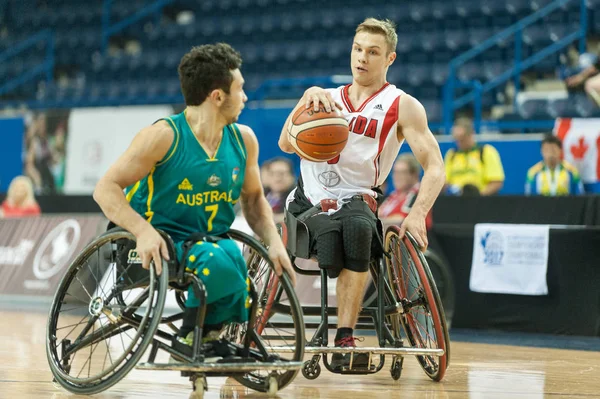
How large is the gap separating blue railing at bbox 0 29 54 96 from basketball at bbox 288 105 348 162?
40.6ft

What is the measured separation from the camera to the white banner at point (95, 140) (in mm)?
11102

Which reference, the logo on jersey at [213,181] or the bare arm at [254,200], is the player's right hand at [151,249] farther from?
the bare arm at [254,200]

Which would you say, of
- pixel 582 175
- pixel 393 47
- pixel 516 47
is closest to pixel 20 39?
pixel 516 47

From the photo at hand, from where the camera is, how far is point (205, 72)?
3381 millimetres

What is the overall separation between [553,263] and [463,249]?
2.47 ft

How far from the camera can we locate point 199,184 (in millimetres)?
3383

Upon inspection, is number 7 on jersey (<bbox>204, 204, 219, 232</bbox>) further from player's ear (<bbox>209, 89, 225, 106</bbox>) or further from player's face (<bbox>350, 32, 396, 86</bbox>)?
player's face (<bbox>350, 32, 396, 86</bbox>)

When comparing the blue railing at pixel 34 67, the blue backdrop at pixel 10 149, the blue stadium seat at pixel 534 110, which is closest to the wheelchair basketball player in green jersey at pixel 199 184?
the blue stadium seat at pixel 534 110

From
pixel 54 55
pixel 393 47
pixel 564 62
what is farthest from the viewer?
pixel 54 55

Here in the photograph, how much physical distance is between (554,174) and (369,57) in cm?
472

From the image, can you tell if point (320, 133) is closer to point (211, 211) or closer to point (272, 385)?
point (211, 211)

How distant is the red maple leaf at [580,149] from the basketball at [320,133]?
5.56 metres

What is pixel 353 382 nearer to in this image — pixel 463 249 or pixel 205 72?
pixel 205 72

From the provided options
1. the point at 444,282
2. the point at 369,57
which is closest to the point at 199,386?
the point at 369,57
